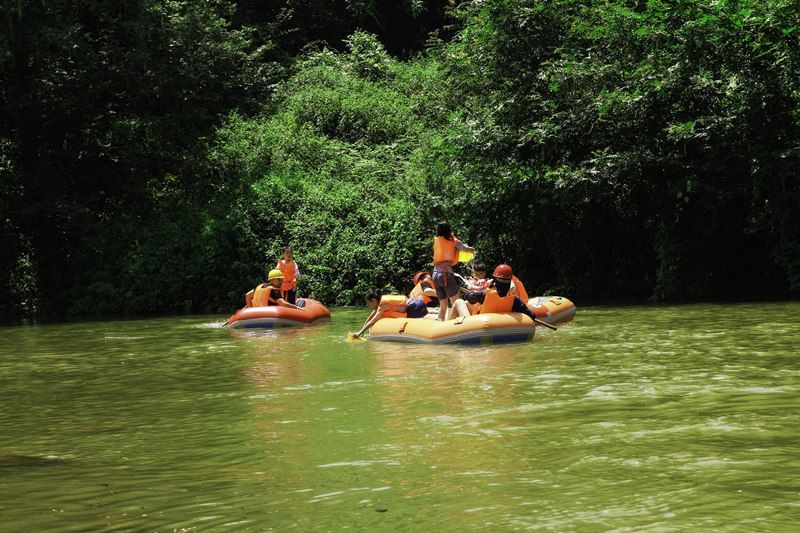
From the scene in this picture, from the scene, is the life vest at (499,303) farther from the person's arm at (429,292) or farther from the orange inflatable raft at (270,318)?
the orange inflatable raft at (270,318)

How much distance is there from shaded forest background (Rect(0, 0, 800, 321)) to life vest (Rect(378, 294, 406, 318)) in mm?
5138

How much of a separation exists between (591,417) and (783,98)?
467 inches

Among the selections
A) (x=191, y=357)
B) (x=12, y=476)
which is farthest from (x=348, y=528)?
(x=191, y=357)

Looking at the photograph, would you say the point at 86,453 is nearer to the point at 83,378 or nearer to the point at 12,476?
the point at 12,476

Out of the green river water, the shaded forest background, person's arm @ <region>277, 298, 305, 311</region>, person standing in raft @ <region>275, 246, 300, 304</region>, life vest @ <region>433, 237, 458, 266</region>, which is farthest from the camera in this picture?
person standing in raft @ <region>275, 246, 300, 304</region>

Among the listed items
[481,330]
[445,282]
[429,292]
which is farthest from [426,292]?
[481,330]

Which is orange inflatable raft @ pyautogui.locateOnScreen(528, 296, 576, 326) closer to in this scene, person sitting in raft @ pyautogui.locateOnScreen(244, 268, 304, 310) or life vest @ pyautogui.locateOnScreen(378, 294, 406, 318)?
life vest @ pyautogui.locateOnScreen(378, 294, 406, 318)

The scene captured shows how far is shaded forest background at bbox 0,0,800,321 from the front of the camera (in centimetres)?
1808

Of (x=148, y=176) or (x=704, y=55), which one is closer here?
(x=704, y=55)

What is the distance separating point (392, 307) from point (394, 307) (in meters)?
0.03

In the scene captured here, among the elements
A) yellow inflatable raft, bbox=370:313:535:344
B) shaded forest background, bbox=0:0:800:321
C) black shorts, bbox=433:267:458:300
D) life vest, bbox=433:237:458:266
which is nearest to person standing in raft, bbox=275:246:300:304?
shaded forest background, bbox=0:0:800:321

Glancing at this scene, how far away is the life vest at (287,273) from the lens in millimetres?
18859

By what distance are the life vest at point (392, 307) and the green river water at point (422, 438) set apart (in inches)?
69.9

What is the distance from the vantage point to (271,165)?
1033 inches
